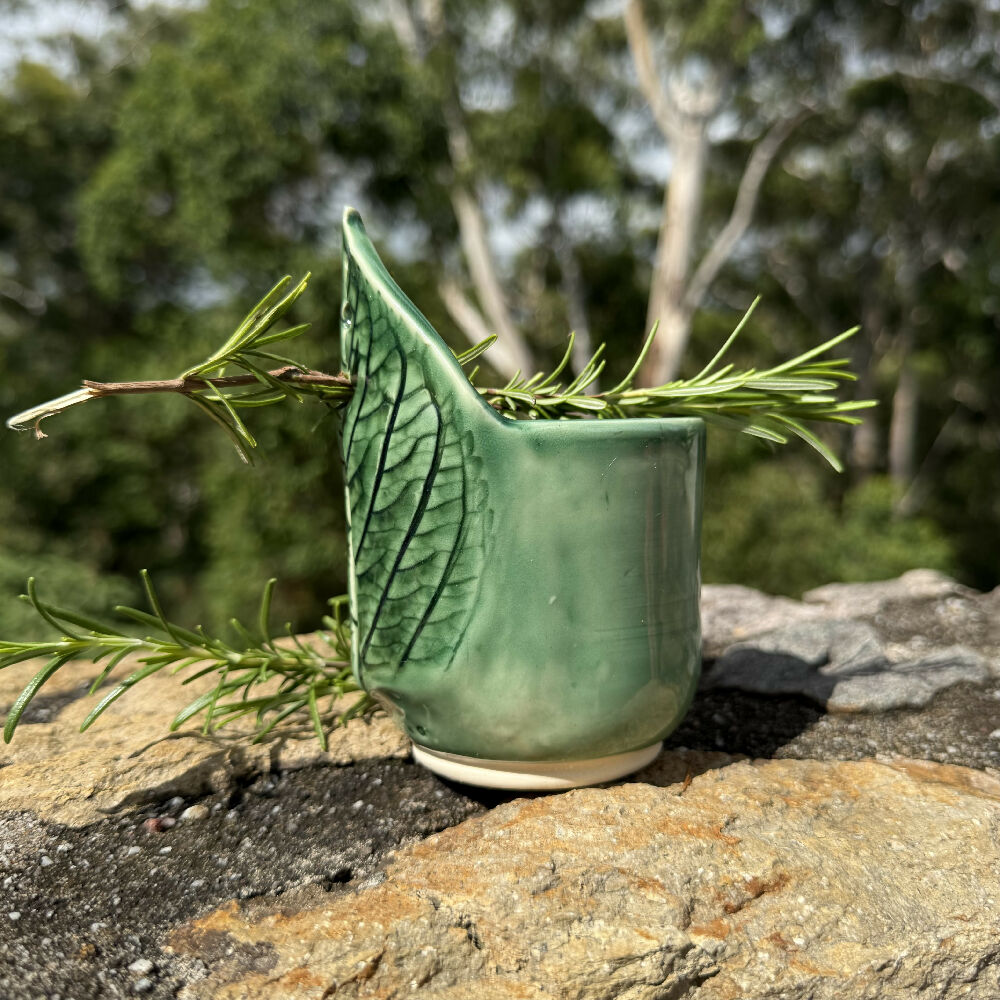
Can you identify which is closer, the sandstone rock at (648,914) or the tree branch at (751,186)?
the sandstone rock at (648,914)

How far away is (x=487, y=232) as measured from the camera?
696 cm

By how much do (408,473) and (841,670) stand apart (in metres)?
0.71

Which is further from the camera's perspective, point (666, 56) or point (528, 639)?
point (666, 56)

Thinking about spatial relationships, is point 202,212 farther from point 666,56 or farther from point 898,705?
point 898,705

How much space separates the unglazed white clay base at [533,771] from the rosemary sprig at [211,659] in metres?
0.15

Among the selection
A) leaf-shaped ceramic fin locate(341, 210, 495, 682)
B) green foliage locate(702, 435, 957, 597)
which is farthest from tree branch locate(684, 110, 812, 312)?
leaf-shaped ceramic fin locate(341, 210, 495, 682)

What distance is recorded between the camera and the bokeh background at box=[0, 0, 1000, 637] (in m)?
6.16

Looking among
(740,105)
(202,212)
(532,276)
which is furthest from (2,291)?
(740,105)

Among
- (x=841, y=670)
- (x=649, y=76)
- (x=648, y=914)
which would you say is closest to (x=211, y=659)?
(x=648, y=914)

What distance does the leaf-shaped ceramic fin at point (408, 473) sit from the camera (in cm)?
81

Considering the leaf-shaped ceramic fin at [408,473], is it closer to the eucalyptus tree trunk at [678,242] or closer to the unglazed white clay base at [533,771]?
the unglazed white clay base at [533,771]

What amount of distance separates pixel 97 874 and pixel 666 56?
7289 mm

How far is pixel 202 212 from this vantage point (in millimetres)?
6184

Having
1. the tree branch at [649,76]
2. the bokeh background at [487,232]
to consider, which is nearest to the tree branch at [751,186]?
the bokeh background at [487,232]
